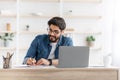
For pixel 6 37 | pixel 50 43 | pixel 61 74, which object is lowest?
pixel 61 74

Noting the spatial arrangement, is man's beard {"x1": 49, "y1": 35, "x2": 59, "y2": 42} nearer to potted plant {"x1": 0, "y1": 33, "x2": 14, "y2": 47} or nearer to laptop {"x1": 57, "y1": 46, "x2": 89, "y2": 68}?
laptop {"x1": 57, "y1": 46, "x2": 89, "y2": 68}

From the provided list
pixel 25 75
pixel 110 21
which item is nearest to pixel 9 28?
pixel 110 21

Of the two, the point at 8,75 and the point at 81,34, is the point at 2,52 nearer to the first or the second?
the point at 81,34

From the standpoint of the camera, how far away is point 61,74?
94.0 inches

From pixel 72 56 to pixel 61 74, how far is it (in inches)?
7.5

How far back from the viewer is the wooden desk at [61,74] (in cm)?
231

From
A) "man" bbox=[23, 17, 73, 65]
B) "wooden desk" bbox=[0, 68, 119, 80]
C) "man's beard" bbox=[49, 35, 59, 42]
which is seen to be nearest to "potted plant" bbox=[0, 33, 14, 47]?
"man" bbox=[23, 17, 73, 65]

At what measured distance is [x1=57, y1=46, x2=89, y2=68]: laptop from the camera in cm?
239

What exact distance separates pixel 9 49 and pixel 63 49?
3241 mm

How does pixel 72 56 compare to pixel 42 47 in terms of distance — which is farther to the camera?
pixel 42 47

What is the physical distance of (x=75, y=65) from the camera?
244 centimetres

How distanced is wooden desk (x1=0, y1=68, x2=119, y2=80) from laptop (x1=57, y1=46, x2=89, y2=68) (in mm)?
57

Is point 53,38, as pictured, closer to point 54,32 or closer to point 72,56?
point 54,32

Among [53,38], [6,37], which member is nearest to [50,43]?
[53,38]
